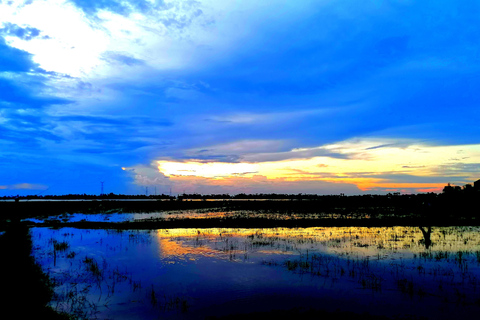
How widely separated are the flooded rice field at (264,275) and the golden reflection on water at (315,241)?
0.10 metres

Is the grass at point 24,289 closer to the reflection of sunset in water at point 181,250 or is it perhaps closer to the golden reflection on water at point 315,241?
the reflection of sunset in water at point 181,250

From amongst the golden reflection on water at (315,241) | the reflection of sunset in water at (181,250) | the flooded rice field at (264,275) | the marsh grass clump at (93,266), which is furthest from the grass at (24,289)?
the golden reflection on water at (315,241)

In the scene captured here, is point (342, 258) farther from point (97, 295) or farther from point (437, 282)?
point (97, 295)

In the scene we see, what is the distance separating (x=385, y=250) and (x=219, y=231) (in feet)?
54.2

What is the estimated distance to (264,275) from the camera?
15922mm

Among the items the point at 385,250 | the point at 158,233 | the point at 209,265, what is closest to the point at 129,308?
the point at 209,265

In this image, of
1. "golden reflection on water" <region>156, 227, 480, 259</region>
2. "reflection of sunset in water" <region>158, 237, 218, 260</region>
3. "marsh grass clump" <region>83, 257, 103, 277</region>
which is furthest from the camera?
"golden reflection on water" <region>156, 227, 480, 259</region>

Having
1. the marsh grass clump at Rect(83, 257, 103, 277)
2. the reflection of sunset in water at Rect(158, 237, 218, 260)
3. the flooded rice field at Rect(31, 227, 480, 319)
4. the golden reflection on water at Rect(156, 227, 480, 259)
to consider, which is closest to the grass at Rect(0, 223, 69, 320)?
the flooded rice field at Rect(31, 227, 480, 319)

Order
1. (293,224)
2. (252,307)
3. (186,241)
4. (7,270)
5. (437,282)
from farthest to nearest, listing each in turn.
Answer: (293,224), (186,241), (7,270), (437,282), (252,307)

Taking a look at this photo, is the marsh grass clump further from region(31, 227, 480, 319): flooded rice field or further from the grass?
the grass

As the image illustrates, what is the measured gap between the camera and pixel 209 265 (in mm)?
18234

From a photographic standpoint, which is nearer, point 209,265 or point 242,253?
point 209,265

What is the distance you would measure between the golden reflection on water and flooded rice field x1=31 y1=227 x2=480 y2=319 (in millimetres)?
99

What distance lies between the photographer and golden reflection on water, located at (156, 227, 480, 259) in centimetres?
2150
